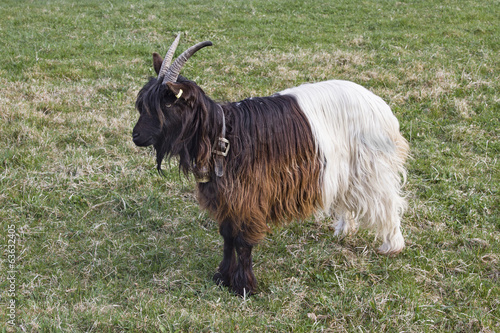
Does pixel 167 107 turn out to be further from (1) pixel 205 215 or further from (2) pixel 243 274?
(1) pixel 205 215

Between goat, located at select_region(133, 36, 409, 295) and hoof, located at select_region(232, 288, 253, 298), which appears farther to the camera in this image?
hoof, located at select_region(232, 288, 253, 298)

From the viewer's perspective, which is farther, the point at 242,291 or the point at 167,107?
the point at 242,291

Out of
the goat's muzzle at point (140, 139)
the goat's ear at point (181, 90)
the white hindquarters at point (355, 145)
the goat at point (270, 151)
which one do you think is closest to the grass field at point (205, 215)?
the goat at point (270, 151)

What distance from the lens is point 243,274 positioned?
156 inches

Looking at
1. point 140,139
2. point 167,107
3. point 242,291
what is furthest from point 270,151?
point 242,291

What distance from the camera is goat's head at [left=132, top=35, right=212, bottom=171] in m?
3.25

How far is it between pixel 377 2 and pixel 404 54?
4.49 metres

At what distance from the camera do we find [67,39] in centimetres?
1022

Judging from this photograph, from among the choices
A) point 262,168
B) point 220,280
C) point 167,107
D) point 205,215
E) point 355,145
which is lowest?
point 220,280

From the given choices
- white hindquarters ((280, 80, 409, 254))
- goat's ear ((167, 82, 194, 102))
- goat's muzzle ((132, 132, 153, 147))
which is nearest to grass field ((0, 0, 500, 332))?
white hindquarters ((280, 80, 409, 254))

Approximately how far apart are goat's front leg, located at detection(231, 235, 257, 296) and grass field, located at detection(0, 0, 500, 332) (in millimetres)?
129

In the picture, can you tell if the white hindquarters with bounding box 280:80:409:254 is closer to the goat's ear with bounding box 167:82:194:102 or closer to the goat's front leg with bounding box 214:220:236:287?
the goat's front leg with bounding box 214:220:236:287

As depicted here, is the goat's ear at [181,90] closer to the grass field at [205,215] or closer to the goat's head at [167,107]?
the goat's head at [167,107]

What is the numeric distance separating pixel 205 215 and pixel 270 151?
1.61m
